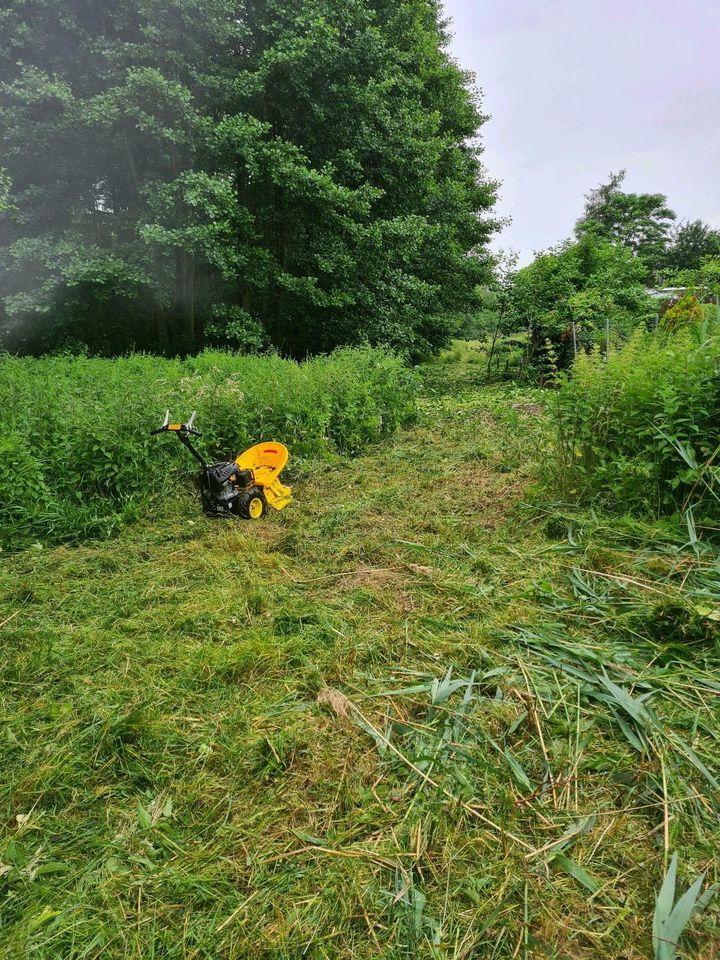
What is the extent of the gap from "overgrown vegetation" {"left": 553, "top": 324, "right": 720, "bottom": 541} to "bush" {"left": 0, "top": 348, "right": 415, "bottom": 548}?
2453 millimetres

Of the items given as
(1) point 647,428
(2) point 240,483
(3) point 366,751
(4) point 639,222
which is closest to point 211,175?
(2) point 240,483

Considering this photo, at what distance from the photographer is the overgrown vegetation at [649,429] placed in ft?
9.47

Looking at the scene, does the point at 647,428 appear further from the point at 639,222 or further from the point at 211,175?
the point at 639,222

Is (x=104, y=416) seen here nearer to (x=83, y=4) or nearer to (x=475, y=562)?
(x=475, y=562)

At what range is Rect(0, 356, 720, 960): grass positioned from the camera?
1.20 meters

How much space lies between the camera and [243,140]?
9383 mm

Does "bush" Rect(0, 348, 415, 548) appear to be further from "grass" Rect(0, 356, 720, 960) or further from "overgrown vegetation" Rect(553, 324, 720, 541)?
"overgrown vegetation" Rect(553, 324, 720, 541)

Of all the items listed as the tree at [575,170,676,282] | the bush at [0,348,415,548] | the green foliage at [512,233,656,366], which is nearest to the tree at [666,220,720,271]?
the tree at [575,170,676,282]

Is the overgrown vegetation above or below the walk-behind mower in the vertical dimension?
above

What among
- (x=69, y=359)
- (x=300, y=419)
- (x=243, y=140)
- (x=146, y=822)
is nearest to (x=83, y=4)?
(x=243, y=140)

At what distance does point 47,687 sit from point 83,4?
12.3 m

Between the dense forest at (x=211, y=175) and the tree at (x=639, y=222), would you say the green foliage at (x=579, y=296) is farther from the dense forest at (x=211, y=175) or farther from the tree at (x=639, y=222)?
the tree at (x=639, y=222)

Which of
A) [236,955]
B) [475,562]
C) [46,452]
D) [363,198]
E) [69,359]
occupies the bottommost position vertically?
[236,955]

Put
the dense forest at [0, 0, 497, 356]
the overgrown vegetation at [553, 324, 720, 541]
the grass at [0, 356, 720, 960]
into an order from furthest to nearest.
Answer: the dense forest at [0, 0, 497, 356], the overgrown vegetation at [553, 324, 720, 541], the grass at [0, 356, 720, 960]
